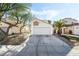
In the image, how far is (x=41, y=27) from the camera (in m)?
3.91

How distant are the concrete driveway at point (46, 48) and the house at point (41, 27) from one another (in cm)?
6

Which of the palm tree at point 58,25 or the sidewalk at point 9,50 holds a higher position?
the palm tree at point 58,25

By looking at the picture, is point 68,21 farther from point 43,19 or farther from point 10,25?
point 10,25

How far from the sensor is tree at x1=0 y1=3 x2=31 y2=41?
12.8 ft

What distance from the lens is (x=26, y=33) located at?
154 inches

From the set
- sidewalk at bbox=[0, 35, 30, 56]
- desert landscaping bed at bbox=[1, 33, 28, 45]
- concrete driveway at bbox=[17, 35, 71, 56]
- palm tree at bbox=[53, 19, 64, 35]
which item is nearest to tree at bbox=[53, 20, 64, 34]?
palm tree at bbox=[53, 19, 64, 35]

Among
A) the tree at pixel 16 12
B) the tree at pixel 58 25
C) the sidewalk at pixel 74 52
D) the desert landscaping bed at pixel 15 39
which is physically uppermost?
the tree at pixel 16 12

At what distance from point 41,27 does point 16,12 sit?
40 cm

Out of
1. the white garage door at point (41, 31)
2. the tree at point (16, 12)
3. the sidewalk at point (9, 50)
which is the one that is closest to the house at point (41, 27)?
the white garage door at point (41, 31)

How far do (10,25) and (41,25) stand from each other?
426 millimetres

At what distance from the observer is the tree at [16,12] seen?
12.8 feet

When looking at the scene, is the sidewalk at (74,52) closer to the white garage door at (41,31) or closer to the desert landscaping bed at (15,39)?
the white garage door at (41,31)

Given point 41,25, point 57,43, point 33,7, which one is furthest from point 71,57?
point 33,7

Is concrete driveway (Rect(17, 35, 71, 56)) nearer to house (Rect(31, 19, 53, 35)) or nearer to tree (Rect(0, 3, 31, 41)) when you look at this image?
house (Rect(31, 19, 53, 35))
